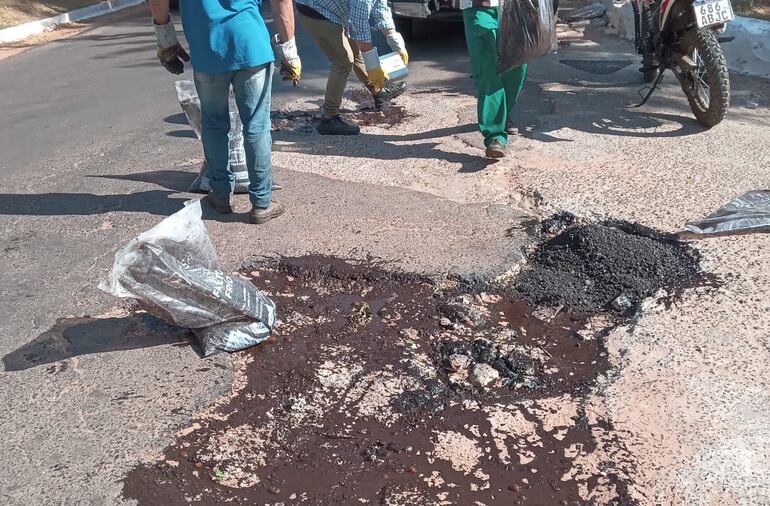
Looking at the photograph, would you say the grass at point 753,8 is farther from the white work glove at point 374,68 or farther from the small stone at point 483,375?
the small stone at point 483,375

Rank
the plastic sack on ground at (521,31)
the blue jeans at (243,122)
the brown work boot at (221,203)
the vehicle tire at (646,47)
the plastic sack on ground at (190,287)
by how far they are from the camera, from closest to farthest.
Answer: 1. the plastic sack on ground at (190,287)
2. the blue jeans at (243,122)
3. the brown work boot at (221,203)
4. the plastic sack on ground at (521,31)
5. the vehicle tire at (646,47)

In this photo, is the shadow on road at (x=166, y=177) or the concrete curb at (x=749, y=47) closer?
the shadow on road at (x=166, y=177)

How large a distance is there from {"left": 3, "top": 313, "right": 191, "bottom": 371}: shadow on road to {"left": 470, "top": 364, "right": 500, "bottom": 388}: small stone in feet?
4.30

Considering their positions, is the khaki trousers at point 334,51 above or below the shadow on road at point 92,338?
above

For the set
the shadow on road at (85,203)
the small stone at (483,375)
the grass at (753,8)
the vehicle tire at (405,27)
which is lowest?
the small stone at (483,375)

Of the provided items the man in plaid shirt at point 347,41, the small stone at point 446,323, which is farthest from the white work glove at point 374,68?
the small stone at point 446,323

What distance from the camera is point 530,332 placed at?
3834 millimetres

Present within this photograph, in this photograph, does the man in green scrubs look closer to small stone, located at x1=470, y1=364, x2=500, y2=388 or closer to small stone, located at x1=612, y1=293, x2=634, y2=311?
small stone, located at x1=612, y1=293, x2=634, y2=311

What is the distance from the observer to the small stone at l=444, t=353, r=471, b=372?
353cm

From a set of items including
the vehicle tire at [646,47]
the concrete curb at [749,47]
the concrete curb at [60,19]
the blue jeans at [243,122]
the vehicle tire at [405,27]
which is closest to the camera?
the blue jeans at [243,122]

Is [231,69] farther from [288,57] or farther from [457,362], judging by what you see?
[457,362]

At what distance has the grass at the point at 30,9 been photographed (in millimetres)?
13883

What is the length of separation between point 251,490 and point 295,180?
3.18 meters

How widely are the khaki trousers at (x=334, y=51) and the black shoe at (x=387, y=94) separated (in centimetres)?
36
